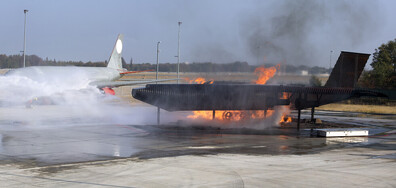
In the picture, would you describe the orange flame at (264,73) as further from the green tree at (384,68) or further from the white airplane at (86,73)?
the green tree at (384,68)

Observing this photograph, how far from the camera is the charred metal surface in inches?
1156

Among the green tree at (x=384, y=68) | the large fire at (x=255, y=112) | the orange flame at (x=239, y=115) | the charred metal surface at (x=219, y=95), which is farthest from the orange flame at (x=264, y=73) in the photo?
the green tree at (x=384, y=68)

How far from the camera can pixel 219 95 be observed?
29656mm

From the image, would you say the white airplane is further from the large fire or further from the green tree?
the green tree

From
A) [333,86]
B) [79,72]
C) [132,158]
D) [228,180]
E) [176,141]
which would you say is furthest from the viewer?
[79,72]

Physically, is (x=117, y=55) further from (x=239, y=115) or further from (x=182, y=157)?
(x=182, y=157)

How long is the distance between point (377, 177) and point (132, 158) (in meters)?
9.82

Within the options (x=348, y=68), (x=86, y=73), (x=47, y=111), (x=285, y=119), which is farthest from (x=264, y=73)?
(x=86, y=73)

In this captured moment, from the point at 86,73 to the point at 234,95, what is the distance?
2579 cm

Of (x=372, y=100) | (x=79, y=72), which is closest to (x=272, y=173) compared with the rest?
(x=79, y=72)

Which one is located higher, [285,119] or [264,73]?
[264,73]

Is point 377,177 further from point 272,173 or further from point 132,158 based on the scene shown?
point 132,158

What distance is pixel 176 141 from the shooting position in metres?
23.2

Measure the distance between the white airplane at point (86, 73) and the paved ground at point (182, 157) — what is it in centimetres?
1046
